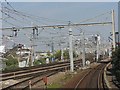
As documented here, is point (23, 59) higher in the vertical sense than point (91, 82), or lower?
higher

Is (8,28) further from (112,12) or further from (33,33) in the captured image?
(112,12)

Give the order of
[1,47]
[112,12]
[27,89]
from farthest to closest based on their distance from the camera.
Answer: [1,47] → [112,12] → [27,89]

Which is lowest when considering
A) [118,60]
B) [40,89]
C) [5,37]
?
[40,89]

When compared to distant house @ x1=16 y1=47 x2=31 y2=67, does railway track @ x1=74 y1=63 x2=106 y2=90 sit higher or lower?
lower

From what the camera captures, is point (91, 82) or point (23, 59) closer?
point (91, 82)

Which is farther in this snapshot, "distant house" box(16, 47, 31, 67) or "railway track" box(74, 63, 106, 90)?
"distant house" box(16, 47, 31, 67)

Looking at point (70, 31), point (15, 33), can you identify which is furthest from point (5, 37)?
point (70, 31)

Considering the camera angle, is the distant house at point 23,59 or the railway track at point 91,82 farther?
the distant house at point 23,59

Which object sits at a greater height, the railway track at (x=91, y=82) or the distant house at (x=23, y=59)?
the distant house at (x=23, y=59)

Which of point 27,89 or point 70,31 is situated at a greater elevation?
point 70,31

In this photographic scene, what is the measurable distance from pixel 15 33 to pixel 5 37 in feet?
20.8

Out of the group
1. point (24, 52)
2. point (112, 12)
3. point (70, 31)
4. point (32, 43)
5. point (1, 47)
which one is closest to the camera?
point (70, 31)

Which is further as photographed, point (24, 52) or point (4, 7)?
point (24, 52)

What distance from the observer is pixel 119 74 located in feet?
93.0
